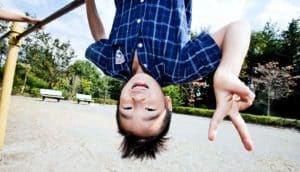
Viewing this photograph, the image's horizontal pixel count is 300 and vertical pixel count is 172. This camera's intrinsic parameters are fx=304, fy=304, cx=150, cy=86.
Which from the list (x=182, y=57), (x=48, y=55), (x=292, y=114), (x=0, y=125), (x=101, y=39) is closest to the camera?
(x=182, y=57)

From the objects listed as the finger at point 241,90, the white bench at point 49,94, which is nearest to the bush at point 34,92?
the white bench at point 49,94

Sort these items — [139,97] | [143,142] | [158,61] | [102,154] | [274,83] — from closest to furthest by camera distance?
[139,97]
[158,61]
[143,142]
[102,154]
[274,83]

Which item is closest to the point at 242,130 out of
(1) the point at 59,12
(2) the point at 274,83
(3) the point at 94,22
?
(3) the point at 94,22

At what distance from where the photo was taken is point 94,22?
5.29ft

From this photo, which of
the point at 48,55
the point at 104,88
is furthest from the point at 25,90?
the point at 104,88

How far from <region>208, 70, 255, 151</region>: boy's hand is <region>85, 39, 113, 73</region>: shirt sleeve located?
0.69 m

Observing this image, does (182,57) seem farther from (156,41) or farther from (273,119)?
(273,119)

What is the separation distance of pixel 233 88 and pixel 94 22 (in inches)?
39.8

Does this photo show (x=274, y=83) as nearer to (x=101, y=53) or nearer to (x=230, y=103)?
(x=101, y=53)

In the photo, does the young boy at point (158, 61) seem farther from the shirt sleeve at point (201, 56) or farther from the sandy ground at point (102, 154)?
the sandy ground at point (102, 154)

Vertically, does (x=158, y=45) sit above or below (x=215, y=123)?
above

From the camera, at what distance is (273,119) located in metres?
14.5

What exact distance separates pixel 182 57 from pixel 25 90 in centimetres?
2129

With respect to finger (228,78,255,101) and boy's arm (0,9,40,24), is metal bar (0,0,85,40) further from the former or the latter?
finger (228,78,255,101)
